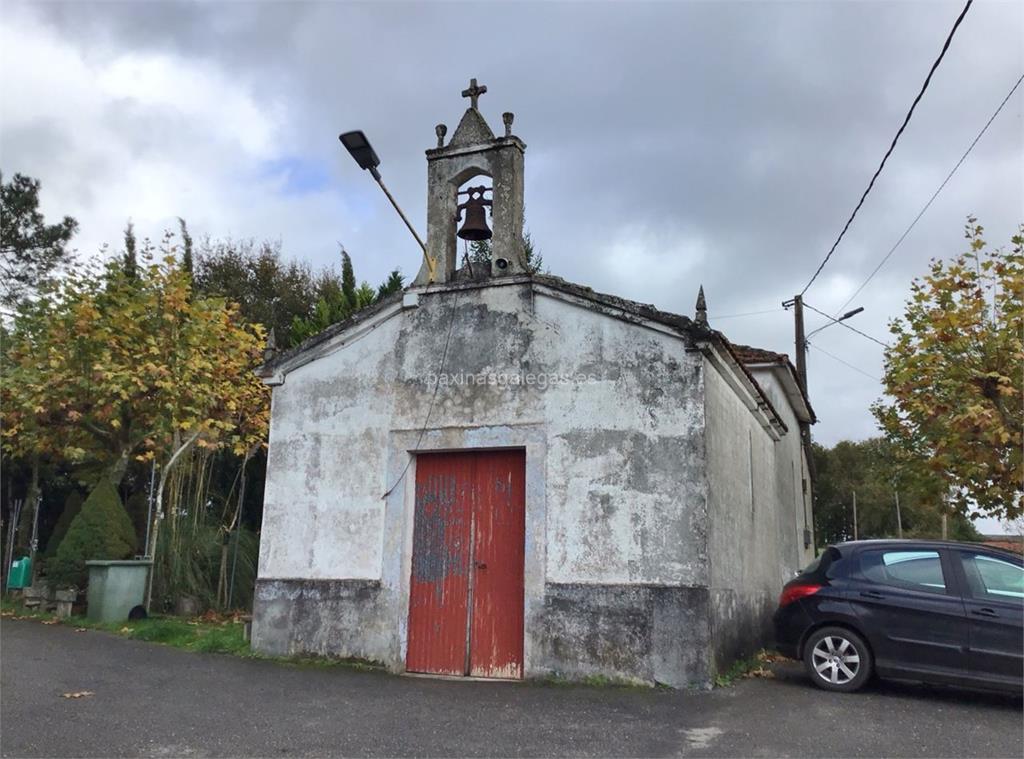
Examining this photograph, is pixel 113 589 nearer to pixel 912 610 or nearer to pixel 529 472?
pixel 529 472

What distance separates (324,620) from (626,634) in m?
3.56

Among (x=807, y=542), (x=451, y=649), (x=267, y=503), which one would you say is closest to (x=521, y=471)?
(x=451, y=649)

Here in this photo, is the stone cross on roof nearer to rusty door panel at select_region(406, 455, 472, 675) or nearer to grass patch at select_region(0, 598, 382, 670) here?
rusty door panel at select_region(406, 455, 472, 675)

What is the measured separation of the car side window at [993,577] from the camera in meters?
7.64

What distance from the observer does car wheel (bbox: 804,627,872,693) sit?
7.93 metres

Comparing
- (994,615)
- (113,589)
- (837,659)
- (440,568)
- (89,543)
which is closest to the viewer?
(994,615)

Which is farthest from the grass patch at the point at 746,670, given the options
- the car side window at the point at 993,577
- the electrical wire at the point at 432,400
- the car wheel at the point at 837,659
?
the electrical wire at the point at 432,400

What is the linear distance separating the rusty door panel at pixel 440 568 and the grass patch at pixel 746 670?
108 inches

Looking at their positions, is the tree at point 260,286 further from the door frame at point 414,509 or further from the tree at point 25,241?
the door frame at point 414,509

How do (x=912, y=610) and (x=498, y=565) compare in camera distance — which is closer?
(x=912, y=610)

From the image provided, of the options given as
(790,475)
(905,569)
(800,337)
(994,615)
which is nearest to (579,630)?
(905,569)

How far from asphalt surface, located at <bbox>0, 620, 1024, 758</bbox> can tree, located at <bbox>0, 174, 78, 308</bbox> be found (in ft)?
60.5

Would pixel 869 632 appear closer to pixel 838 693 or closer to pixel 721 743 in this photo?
pixel 838 693

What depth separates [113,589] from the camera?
12.2 m
